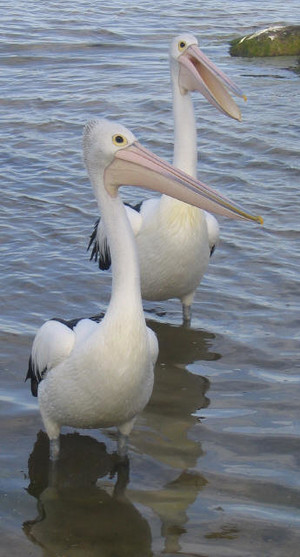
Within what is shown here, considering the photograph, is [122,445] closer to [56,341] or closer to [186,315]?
[56,341]

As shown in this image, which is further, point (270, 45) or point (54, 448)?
point (270, 45)

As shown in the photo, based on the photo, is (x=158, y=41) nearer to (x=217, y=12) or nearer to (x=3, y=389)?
(x=217, y=12)

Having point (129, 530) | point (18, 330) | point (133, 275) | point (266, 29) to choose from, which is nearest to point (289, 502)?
point (129, 530)

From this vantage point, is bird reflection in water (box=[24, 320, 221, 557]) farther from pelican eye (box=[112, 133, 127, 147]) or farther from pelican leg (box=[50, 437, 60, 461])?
pelican eye (box=[112, 133, 127, 147])

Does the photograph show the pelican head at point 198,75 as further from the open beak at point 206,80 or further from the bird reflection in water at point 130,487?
the bird reflection in water at point 130,487

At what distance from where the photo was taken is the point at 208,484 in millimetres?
4211

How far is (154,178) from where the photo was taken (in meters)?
3.84

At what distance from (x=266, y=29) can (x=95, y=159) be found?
31.0ft

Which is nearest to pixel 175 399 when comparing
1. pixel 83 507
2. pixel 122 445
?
pixel 122 445

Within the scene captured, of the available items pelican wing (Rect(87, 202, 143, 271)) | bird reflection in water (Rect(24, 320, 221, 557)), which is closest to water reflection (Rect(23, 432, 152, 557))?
Result: bird reflection in water (Rect(24, 320, 221, 557))

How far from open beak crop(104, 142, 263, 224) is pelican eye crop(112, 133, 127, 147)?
1.0 inches

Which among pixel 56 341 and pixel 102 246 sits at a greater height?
pixel 56 341

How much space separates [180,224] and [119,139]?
60.1 inches

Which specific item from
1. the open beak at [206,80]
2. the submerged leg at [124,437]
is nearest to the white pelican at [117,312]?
the submerged leg at [124,437]
